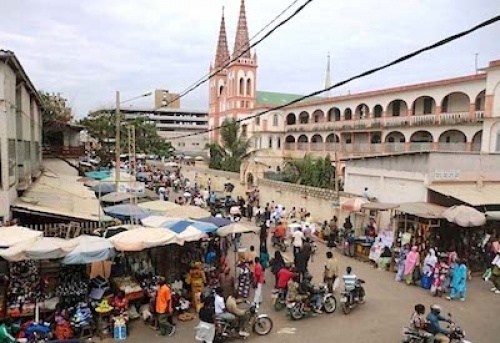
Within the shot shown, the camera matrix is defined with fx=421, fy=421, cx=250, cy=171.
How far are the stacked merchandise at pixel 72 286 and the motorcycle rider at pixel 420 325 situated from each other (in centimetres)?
704

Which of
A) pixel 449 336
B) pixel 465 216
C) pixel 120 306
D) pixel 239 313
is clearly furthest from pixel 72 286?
pixel 465 216

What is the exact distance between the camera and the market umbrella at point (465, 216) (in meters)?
12.6

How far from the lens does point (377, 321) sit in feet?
32.1

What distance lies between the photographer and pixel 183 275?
11.4 metres

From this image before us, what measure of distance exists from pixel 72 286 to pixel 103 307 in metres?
1.04

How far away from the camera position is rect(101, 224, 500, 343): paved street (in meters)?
8.94

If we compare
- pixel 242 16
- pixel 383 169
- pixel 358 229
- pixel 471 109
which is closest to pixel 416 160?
pixel 383 169

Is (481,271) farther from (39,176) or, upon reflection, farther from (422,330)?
(39,176)

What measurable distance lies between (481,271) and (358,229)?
497 centimetres

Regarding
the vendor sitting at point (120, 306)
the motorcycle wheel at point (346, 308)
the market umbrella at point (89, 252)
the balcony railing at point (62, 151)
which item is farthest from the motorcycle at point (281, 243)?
the balcony railing at point (62, 151)

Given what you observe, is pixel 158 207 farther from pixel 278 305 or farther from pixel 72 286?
pixel 278 305

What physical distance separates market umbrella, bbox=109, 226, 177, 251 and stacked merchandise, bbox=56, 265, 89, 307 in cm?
125

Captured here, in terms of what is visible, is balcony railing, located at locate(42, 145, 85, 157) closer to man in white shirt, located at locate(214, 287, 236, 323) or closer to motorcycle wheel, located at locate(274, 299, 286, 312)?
motorcycle wheel, located at locate(274, 299, 286, 312)

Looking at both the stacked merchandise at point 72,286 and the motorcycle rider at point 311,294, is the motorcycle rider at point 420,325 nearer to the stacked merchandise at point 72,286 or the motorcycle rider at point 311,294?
the motorcycle rider at point 311,294
